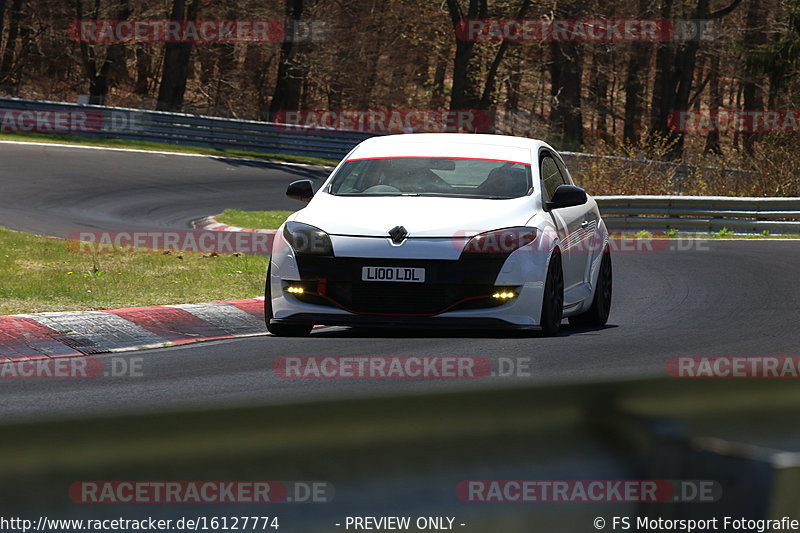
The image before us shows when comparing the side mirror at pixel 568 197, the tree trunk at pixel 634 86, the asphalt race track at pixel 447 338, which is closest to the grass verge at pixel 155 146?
the asphalt race track at pixel 447 338

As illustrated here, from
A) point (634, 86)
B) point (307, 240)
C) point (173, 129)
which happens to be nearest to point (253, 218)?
point (307, 240)

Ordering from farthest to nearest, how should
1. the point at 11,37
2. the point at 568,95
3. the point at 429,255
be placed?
the point at 568,95, the point at 11,37, the point at 429,255

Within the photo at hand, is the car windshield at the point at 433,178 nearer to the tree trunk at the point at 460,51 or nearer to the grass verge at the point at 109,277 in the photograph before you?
the grass verge at the point at 109,277

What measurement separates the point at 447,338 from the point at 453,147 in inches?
60.3

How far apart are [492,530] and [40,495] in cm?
74

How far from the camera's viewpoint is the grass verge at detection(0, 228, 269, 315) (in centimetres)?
1052

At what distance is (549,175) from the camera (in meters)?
10.2

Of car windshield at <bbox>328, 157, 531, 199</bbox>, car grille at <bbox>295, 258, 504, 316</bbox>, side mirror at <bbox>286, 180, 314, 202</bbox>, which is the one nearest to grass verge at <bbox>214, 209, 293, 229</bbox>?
car windshield at <bbox>328, 157, 531, 199</bbox>

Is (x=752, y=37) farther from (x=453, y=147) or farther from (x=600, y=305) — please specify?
(x=453, y=147)

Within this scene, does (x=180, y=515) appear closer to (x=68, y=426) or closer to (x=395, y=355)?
(x=68, y=426)

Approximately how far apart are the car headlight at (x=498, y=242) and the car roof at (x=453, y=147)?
4.23 feet

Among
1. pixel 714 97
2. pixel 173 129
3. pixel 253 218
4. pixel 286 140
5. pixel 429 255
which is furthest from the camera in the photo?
pixel 714 97

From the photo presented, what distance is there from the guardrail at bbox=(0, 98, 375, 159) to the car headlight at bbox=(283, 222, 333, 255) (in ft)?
80.9

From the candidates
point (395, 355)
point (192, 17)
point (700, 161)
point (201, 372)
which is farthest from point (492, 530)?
point (192, 17)
